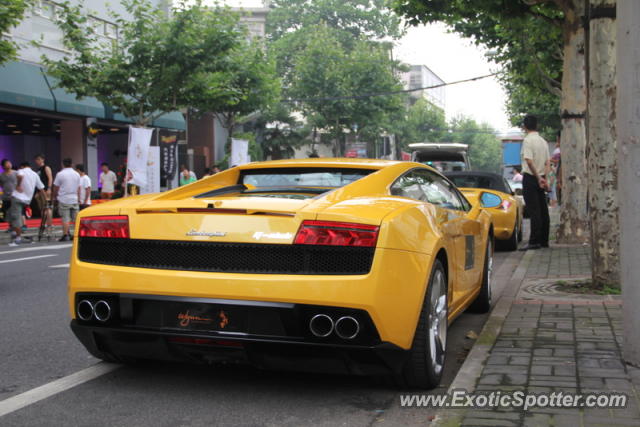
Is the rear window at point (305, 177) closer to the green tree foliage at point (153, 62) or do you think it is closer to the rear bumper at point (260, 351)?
the rear bumper at point (260, 351)

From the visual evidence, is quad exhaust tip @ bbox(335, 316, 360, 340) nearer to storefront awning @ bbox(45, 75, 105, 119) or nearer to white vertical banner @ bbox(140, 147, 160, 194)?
white vertical banner @ bbox(140, 147, 160, 194)

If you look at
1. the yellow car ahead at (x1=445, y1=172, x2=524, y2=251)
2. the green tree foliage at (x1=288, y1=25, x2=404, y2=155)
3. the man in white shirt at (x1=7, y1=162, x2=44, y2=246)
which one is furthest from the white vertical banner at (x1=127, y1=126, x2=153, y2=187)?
the green tree foliage at (x1=288, y1=25, x2=404, y2=155)

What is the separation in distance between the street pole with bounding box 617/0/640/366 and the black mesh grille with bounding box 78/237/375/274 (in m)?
1.70

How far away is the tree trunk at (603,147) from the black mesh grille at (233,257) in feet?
14.1

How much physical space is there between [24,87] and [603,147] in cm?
1859

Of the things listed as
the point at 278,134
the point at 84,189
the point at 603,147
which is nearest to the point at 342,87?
the point at 278,134

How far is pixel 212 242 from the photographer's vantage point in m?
3.97

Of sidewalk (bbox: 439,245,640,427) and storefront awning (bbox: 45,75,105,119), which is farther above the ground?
storefront awning (bbox: 45,75,105,119)

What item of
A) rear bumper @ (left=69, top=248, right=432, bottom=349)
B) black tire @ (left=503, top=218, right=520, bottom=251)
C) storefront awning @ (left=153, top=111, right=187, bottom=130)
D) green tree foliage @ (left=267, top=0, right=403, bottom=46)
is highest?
green tree foliage @ (left=267, top=0, right=403, bottom=46)

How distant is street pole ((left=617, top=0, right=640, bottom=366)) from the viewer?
4.53m

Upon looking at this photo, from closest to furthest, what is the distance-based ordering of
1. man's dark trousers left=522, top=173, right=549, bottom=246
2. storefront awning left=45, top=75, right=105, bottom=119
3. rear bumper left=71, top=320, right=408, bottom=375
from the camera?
rear bumper left=71, top=320, right=408, bottom=375 → man's dark trousers left=522, top=173, right=549, bottom=246 → storefront awning left=45, top=75, right=105, bottom=119

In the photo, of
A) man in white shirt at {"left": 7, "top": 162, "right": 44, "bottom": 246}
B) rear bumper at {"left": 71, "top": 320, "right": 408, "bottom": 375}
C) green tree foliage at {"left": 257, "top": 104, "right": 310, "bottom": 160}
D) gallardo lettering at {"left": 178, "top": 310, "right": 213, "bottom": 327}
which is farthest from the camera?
green tree foliage at {"left": 257, "top": 104, "right": 310, "bottom": 160}

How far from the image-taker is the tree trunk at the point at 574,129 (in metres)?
12.0

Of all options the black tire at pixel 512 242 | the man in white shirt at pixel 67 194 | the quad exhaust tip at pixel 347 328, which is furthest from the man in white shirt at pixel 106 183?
the quad exhaust tip at pixel 347 328
